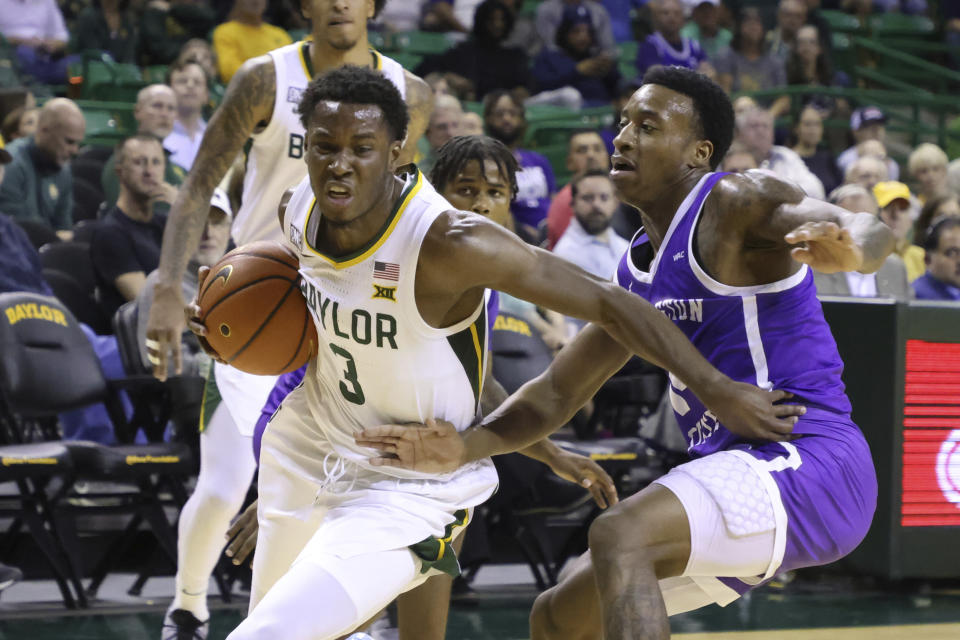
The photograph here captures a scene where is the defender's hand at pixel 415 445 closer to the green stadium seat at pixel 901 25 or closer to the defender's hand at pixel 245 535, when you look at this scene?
the defender's hand at pixel 245 535

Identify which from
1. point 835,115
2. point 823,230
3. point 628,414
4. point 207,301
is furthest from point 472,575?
point 835,115

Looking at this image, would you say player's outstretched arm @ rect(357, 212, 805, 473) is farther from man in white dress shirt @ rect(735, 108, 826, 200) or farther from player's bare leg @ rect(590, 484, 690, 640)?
man in white dress shirt @ rect(735, 108, 826, 200)

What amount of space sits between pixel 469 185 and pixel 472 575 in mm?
2426

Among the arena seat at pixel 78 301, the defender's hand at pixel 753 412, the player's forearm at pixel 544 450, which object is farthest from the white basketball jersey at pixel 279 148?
the arena seat at pixel 78 301

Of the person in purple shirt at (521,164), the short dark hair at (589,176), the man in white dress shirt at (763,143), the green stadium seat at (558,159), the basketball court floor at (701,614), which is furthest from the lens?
the green stadium seat at (558,159)

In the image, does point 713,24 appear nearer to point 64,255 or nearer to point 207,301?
point 64,255

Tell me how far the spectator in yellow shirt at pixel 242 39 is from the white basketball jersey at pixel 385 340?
20.3 ft

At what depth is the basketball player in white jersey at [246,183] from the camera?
14.3ft

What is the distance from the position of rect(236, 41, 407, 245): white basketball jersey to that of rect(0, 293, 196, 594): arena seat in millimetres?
1683

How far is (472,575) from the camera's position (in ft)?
19.7

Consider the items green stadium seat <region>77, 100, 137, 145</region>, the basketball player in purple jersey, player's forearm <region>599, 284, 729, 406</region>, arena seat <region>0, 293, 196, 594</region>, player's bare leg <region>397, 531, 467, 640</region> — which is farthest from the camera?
green stadium seat <region>77, 100, 137, 145</region>

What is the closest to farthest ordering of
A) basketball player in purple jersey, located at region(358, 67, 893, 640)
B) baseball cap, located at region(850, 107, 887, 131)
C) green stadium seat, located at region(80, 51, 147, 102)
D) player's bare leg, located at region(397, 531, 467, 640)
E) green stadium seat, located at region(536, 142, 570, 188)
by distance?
basketball player in purple jersey, located at region(358, 67, 893, 640) < player's bare leg, located at region(397, 531, 467, 640) < green stadium seat, located at region(80, 51, 147, 102) < green stadium seat, located at region(536, 142, 570, 188) < baseball cap, located at region(850, 107, 887, 131)

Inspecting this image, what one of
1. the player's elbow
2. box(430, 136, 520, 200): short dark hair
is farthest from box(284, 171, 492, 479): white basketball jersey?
box(430, 136, 520, 200): short dark hair

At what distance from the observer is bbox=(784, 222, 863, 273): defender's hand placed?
286 centimetres
